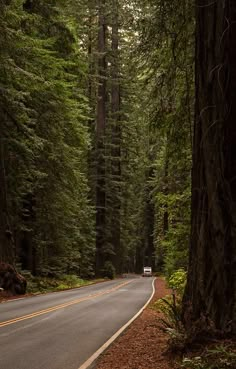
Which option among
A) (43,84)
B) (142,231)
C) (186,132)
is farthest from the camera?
(142,231)

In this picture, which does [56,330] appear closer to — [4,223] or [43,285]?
[4,223]

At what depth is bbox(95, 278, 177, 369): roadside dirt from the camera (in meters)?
7.58

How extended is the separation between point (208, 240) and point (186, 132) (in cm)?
503

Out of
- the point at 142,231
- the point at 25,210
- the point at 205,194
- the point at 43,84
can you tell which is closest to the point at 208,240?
the point at 205,194

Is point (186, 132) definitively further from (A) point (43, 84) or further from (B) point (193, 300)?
(A) point (43, 84)

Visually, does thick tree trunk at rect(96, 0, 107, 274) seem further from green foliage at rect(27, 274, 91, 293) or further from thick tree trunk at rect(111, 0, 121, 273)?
green foliage at rect(27, 274, 91, 293)

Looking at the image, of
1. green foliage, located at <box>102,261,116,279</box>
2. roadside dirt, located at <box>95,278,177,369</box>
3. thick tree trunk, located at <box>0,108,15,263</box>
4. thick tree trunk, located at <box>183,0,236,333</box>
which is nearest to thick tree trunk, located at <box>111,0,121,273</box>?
green foliage, located at <box>102,261,116,279</box>

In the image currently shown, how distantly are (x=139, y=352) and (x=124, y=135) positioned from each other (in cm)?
4488

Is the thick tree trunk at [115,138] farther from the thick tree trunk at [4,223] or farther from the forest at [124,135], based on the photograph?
the thick tree trunk at [4,223]

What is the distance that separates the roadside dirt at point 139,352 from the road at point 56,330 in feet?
1.23

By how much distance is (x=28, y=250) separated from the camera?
2836cm

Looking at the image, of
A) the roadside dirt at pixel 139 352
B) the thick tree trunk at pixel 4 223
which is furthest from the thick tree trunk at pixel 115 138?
the roadside dirt at pixel 139 352

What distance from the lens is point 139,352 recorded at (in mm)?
8797

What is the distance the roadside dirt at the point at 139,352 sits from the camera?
758 centimetres
